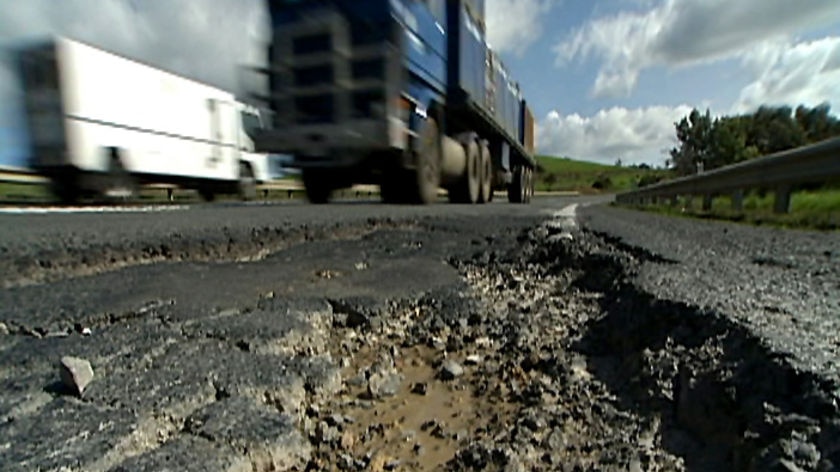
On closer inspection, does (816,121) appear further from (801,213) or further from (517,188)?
(801,213)

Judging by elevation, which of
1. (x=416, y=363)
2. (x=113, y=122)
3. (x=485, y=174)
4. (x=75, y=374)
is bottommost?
(x=416, y=363)

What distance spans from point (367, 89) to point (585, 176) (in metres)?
59.5

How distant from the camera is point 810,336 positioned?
50.0 inches

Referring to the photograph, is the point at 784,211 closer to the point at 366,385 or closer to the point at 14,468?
the point at 366,385

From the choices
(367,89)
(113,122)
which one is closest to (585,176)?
(113,122)

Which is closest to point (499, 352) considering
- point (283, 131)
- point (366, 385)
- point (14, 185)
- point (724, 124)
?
point (366, 385)

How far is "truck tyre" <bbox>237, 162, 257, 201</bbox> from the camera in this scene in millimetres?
15664

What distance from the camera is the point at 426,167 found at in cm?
813

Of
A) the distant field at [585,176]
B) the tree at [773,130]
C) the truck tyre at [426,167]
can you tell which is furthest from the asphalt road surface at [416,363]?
the distant field at [585,176]

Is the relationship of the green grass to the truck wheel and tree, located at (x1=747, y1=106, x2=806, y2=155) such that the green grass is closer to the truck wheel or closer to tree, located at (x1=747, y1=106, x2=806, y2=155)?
the truck wheel

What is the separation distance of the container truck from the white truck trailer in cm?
79

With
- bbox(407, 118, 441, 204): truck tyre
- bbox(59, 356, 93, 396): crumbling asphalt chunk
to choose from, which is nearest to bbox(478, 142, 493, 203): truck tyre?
bbox(407, 118, 441, 204): truck tyre

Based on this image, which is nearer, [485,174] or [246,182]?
[485,174]

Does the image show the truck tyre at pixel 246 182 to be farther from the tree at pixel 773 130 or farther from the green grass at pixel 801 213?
the tree at pixel 773 130
